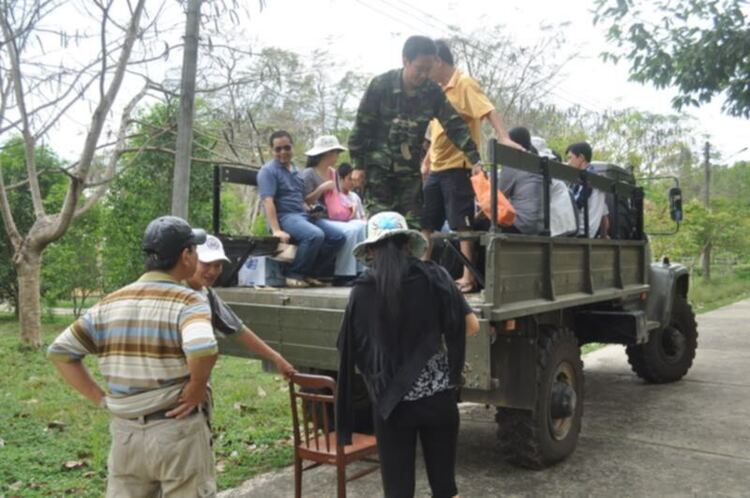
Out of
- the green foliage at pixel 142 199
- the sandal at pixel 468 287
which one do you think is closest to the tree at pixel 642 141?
the green foliage at pixel 142 199

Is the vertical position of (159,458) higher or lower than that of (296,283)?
lower

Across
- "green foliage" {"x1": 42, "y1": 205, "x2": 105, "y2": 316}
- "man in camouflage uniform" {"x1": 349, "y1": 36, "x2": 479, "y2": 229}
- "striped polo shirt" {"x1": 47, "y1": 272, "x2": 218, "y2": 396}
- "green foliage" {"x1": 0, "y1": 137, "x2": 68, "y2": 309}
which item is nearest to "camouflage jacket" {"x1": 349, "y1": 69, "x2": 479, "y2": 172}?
"man in camouflage uniform" {"x1": 349, "y1": 36, "x2": 479, "y2": 229}

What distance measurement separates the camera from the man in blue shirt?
4.97 m

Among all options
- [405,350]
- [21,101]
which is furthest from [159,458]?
[21,101]

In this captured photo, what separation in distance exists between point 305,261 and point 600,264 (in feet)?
7.00

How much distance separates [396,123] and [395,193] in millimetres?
483

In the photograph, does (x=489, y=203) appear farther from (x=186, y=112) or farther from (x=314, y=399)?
(x=186, y=112)

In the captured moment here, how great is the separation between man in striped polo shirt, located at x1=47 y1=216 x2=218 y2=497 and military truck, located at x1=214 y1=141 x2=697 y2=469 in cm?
163

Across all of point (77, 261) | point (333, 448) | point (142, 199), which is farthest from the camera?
point (77, 261)

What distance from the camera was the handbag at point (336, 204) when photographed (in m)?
5.46

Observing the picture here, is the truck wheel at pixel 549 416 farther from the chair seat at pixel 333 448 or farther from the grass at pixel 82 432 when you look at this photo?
the grass at pixel 82 432

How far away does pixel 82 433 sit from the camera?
5.38 metres

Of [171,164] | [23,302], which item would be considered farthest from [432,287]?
[171,164]

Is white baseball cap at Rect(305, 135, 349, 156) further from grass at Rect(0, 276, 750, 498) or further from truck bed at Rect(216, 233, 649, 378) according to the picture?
grass at Rect(0, 276, 750, 498)
